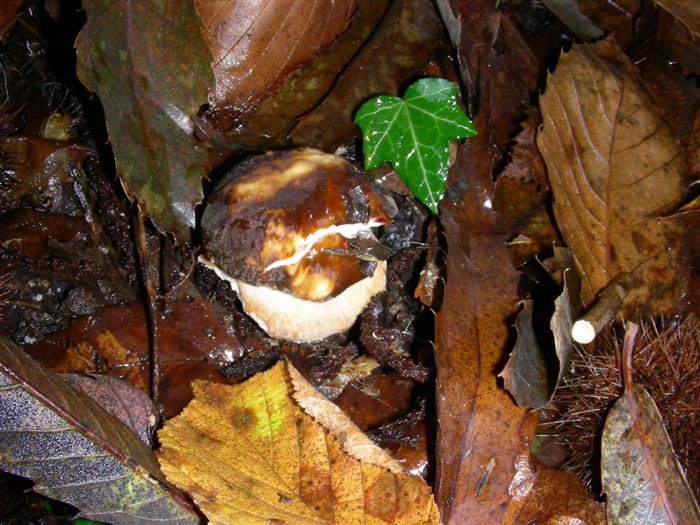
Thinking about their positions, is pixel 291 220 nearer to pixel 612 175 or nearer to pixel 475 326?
pixel 475 326

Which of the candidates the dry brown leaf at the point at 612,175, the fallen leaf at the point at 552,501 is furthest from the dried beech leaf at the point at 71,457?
the dry brown leaf at the point at 612,175

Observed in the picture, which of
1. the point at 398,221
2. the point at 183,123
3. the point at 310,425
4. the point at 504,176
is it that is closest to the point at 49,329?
the point at 183,123

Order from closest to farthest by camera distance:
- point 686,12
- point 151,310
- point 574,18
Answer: point 686,12 → point 151,310 → point 574,18

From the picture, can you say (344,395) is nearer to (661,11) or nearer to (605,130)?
(605,130)

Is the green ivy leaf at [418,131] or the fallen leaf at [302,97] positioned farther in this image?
the fallen leaf at [302,97]

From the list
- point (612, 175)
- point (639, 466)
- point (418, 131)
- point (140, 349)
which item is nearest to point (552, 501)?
point (639, 466)

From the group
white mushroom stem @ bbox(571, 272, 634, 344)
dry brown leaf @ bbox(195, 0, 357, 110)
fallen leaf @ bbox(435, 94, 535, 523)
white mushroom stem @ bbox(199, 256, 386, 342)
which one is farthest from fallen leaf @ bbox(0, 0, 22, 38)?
white mushroom stem @ bbox(571, 272, 634, 344)

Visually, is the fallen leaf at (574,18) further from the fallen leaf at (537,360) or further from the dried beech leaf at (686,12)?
the fallen leaf at (537,360)
